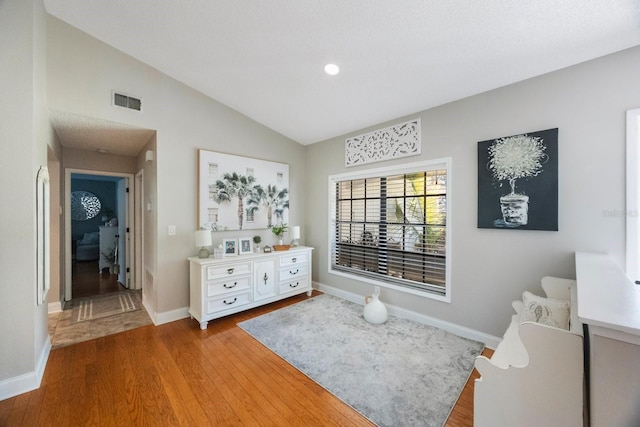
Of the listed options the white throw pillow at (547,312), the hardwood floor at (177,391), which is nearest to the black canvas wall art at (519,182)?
the white throw pillow at (547,312)

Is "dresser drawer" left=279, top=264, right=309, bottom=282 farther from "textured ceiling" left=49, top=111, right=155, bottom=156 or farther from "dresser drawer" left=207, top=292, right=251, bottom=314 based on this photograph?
"textured ceiling" left=49, top=111, right=155, bottom=156

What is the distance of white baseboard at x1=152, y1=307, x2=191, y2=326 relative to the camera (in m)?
2.98

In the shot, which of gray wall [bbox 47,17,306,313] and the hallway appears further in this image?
the hallway

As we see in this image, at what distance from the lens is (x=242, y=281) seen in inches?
127

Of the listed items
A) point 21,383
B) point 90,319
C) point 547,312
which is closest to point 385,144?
point 547,312

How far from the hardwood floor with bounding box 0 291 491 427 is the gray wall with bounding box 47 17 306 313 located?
794 mm

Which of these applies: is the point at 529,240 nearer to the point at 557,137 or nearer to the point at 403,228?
the point at 557,137

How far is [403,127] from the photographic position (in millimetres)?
3152

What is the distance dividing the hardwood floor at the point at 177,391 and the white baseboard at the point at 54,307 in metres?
1.34

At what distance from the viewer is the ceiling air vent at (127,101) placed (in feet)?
8.86

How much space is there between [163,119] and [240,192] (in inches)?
49.9

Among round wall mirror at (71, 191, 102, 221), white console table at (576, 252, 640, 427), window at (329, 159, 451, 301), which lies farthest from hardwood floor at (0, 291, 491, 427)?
Result: round wall mirror at (71, 191, 102, 221)

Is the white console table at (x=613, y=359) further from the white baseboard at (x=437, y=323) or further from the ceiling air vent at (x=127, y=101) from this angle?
the ceiling air vent at (x=127, y=101)

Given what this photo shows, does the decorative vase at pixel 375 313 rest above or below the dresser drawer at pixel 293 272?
below
